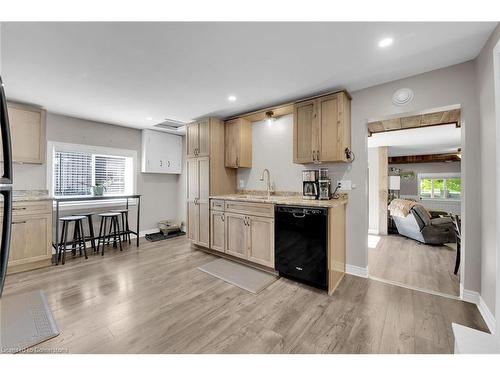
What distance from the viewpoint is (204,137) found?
12.4ft

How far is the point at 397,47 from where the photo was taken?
188 cm

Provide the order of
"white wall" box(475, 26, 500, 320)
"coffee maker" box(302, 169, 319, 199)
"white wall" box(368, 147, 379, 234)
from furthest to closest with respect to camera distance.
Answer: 1. "white wall" box(368, 147, 379, 234)
2. "coffee maker" box(302, 169, 319, 199)
3. "white wall" box(475, 26, 500, 320)

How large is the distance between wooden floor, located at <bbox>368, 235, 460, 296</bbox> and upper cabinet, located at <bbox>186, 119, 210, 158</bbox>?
10.3 ft

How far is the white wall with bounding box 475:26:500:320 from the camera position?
1704 millimetres

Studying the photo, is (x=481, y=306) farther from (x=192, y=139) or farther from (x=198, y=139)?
(x=192, y=139)

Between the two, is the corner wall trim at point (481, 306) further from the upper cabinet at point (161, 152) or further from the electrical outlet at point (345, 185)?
the upper cabinet at point (161, 152)

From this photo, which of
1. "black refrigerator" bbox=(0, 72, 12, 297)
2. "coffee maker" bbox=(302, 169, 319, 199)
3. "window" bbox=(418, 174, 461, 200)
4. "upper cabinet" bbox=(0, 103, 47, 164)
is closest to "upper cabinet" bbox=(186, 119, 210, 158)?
"coffee maker" bbox=(302, 169, 319, 199)

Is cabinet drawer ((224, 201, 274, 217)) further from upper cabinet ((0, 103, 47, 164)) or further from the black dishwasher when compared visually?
upper cabinet ((0, 103, 47, 164))

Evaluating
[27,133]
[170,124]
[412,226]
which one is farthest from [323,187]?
[27,133]

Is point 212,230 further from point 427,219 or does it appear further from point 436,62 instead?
point 427,219

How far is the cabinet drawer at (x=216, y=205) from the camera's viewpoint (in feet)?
11.2

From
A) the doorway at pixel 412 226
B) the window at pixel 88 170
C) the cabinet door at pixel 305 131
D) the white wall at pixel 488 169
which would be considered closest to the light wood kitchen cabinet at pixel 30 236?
the window at pixel 88 170
